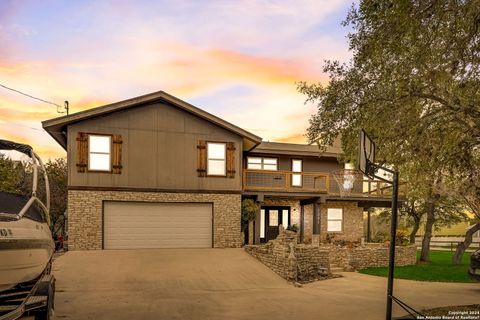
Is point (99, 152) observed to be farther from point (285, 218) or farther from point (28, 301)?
point (28, 301)

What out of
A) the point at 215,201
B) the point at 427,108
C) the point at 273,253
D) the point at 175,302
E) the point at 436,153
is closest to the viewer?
the point at 436,153

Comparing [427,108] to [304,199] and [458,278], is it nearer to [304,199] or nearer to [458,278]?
[458,278]

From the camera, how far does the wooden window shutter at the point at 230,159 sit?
22234 mm

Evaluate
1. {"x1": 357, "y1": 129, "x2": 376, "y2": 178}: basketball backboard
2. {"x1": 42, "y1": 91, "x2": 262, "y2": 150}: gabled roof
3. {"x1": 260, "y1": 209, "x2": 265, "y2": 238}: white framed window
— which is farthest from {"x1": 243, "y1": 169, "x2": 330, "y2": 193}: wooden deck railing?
{"x1": 357, "y1": 129, "x2": 376, "y2": 178}: basketball backboard

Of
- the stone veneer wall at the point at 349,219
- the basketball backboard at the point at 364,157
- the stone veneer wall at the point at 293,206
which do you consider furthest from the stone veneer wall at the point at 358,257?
the basketball backboard at the point at 364,157

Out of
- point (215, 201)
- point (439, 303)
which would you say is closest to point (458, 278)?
point (439, 303)

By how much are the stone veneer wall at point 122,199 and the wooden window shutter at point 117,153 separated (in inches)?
47.5

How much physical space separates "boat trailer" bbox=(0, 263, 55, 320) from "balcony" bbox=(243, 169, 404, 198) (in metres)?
16.6

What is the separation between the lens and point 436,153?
32.4ft

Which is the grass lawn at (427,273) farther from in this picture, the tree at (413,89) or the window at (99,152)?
the window at (99,152)

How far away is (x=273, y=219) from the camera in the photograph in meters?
26.6

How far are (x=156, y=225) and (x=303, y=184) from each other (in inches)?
419

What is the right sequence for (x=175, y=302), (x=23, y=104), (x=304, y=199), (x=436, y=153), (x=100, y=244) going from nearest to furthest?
1. (x=436, y=153)
2. (x=175, y=302)
3. (x=100, y=244)
4. (x=304, y=199)
5. (x=23, y=104)

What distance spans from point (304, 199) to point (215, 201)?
22.2 feet
